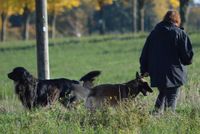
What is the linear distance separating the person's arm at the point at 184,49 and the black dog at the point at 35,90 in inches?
105

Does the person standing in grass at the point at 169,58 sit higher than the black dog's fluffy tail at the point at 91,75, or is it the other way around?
the person standing in grass at the point at 169,58

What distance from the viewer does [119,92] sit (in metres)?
11.2

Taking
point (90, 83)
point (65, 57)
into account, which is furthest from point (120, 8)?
point (90, 83)

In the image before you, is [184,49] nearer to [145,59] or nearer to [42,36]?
[145,59]

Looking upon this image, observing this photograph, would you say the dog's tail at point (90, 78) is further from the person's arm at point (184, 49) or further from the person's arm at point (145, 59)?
the person's arm at point (184, 49)

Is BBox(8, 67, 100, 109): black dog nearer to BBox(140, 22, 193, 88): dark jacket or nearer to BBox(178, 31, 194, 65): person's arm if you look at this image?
BBox(140, 22, 193, 88): dark jacket

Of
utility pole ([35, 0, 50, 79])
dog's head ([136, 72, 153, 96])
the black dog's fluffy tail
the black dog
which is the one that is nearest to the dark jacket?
dog's head ([136, 72, 153, 96])

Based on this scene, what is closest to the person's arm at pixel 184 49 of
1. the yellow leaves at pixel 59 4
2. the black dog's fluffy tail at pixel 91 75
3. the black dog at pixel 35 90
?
the black dog's fluffy tail at pixel 91 75

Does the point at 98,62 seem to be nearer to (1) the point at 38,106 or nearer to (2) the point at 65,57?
(2) the point at 65,57

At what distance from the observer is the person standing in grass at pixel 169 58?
10617 millimetres

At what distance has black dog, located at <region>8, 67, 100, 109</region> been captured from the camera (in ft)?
39.1

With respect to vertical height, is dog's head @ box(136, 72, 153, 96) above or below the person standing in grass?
below

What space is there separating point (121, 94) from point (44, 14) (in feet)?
8.78

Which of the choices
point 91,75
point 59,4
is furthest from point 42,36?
point 59,4
